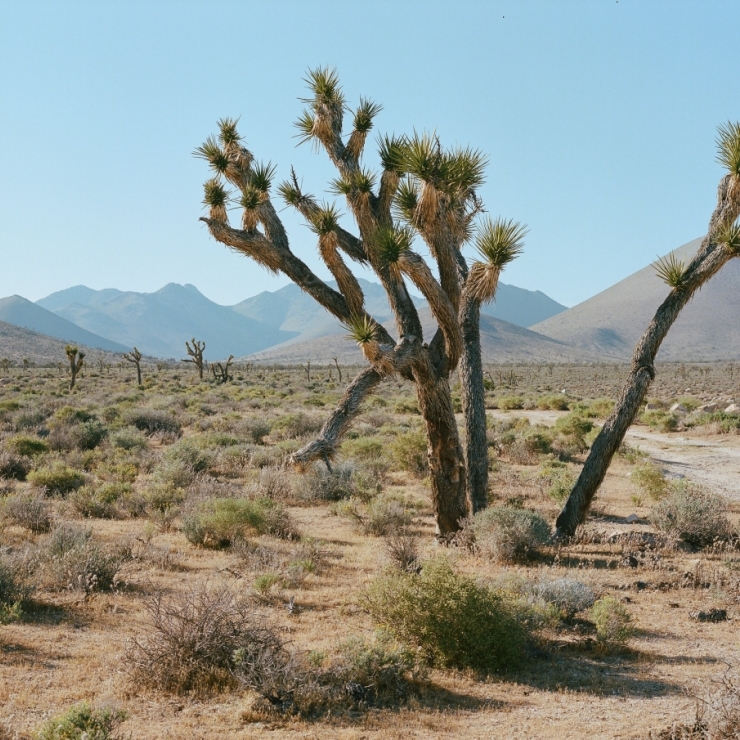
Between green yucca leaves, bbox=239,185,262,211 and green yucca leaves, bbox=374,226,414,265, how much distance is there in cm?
184

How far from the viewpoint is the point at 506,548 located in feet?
27.8

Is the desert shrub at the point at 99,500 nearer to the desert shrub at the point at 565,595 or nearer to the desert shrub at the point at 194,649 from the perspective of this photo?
the desert shrub at the point at 194,649

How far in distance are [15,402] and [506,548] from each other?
814 inches

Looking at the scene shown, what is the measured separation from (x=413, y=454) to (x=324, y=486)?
276cm

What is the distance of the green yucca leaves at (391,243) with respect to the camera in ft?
25.4

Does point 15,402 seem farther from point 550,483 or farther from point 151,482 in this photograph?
point 550,483

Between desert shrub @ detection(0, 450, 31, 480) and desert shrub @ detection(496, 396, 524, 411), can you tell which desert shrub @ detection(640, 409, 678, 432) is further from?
desert shrub @ detection(0, 450, 31, 480)

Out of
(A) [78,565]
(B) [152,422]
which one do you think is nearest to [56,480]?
(A) [78,565]

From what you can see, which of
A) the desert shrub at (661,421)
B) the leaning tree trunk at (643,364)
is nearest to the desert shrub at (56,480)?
the leaning tree trunk at (643,364)

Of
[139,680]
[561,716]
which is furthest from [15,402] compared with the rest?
[561,716]

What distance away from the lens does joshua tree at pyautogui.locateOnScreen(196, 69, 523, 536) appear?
7918 mm

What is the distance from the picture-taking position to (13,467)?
1340cm

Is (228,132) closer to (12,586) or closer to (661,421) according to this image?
(12,586)

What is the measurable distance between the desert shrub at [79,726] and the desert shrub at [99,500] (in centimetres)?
695
